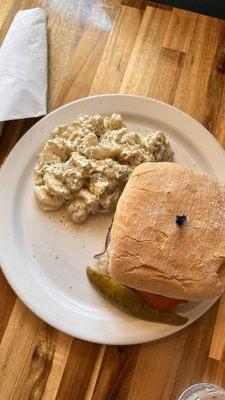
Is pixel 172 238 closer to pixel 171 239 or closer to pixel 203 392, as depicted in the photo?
pixel 171 239

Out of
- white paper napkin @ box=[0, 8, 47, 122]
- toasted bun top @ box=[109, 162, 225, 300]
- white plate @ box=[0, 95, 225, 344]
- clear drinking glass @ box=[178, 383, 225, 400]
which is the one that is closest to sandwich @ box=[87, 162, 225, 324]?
toasted bun top @ box=[109, 162, 225, 300]

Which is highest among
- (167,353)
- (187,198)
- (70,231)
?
(187,198)

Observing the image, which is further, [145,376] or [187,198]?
[145,376]

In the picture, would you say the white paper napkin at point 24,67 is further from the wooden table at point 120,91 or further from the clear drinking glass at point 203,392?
the clear drinking glass at point 203,392

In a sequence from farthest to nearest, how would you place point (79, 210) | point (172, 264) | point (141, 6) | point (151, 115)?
point (141, 6)
point (151, 115)
point (79, 210)
point (172, 264)

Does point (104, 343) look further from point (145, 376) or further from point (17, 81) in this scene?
point (17, 81)

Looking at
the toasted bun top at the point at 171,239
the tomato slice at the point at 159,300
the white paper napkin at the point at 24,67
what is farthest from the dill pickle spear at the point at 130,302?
the white paper napkin at the point at 24,67

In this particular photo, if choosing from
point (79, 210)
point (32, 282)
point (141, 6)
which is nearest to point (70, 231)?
point (79, 210)
